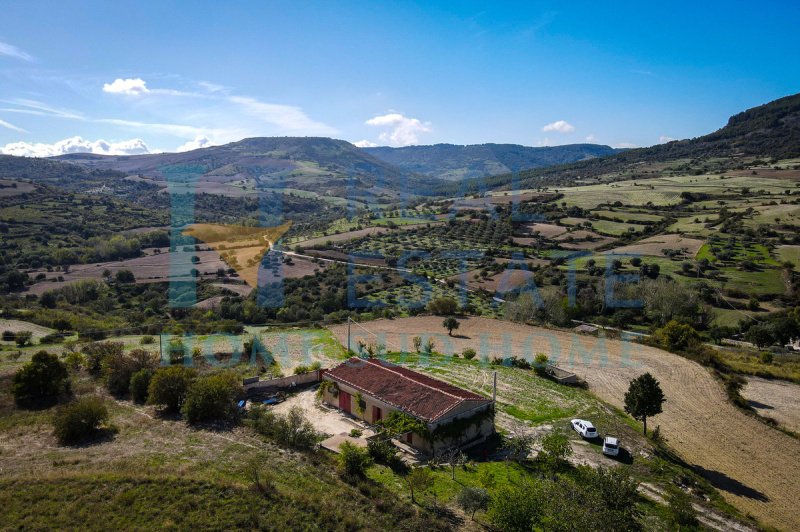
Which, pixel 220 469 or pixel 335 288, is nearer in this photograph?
pixel 220 469

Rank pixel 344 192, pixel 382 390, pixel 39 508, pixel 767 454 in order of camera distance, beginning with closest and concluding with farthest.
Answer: pixel 39 508 < pixel 767 454 < pixel 382 390 < pixel 344 192

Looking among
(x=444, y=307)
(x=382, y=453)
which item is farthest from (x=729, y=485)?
(x=444, y=307)

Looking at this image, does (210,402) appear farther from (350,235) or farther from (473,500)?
(350,235)

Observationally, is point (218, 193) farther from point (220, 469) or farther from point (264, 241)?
point (220, 469)

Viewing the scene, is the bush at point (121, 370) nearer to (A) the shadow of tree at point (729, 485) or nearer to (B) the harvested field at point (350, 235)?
(A) the shadow of tree at point (729, 485)

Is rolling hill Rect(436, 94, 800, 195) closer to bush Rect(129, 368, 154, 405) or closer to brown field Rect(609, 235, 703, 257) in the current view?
brown field Rect(609, 235, 703, 257)

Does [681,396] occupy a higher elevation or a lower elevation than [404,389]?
lower

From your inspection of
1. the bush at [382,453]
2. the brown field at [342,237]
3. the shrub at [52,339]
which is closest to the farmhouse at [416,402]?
the bush at [382,453]

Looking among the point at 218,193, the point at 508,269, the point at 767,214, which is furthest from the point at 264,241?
the point at 218,193
